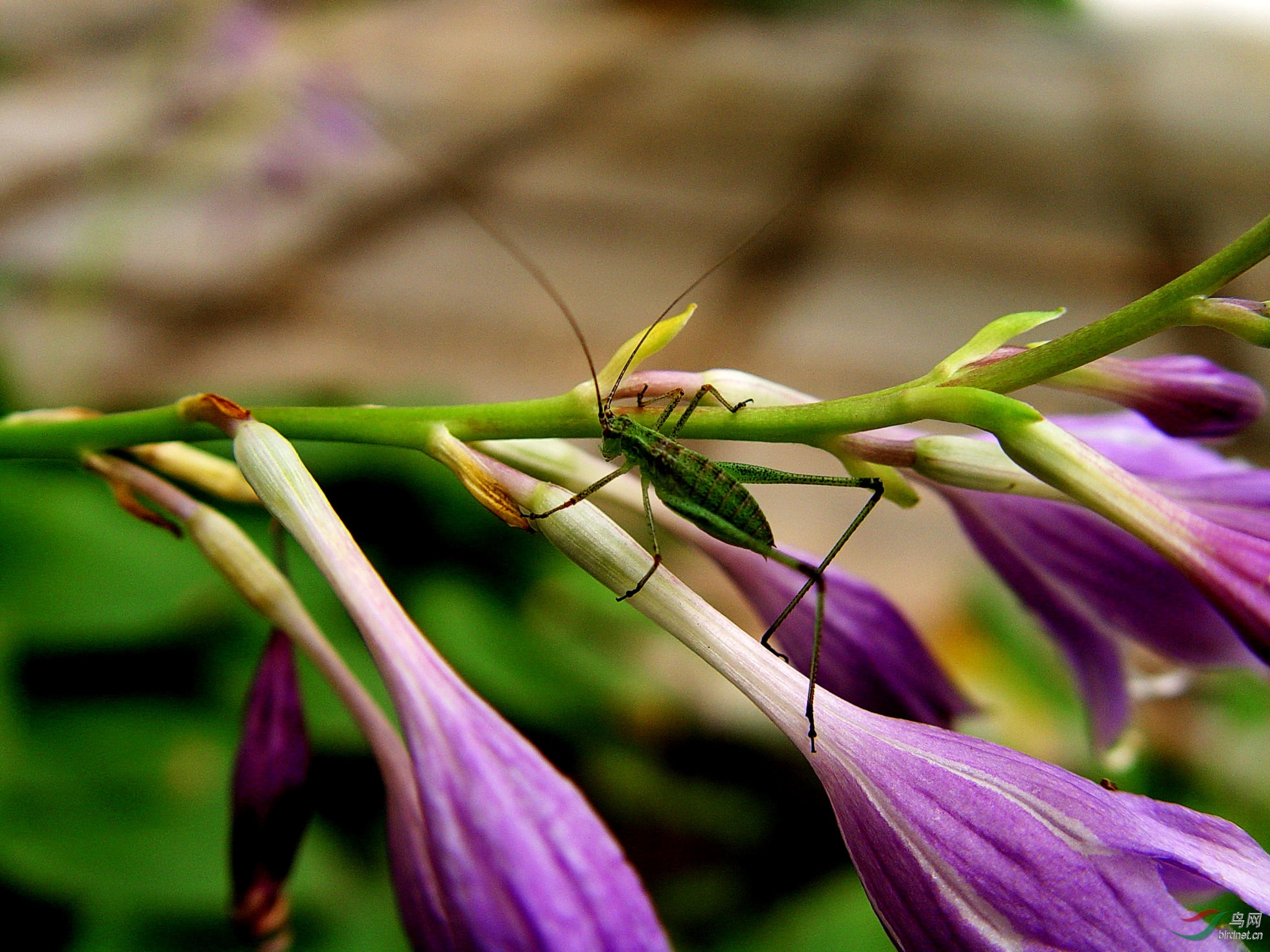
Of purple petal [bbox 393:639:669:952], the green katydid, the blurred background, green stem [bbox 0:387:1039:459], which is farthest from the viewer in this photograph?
the blurred background

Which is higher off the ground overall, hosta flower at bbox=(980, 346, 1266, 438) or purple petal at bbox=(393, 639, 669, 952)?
hosta flower at bbox=(980, 346, 1266, 438)

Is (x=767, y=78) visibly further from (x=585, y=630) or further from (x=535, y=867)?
(x=535, y=867)

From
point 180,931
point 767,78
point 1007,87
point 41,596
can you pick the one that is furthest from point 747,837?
point 1007,87

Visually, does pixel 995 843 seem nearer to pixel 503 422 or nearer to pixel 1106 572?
pixel 1106 572

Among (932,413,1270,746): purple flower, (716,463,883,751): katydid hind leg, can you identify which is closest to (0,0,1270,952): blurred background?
(932,413,1270,746): purple flower

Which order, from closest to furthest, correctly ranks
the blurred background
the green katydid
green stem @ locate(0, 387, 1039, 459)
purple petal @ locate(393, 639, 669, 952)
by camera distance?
purple petal @ locate(393, 639, 669, 952) → green stem @ locate(0, 387, 1039, 459) → the green katydid → the blurred background

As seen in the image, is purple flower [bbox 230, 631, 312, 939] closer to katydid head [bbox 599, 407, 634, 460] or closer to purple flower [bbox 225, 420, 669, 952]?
purple flower [bbox 225, 420, 669, 952]

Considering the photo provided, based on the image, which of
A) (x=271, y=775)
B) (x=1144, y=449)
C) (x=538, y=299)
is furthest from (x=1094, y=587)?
(x=538, y=299)
